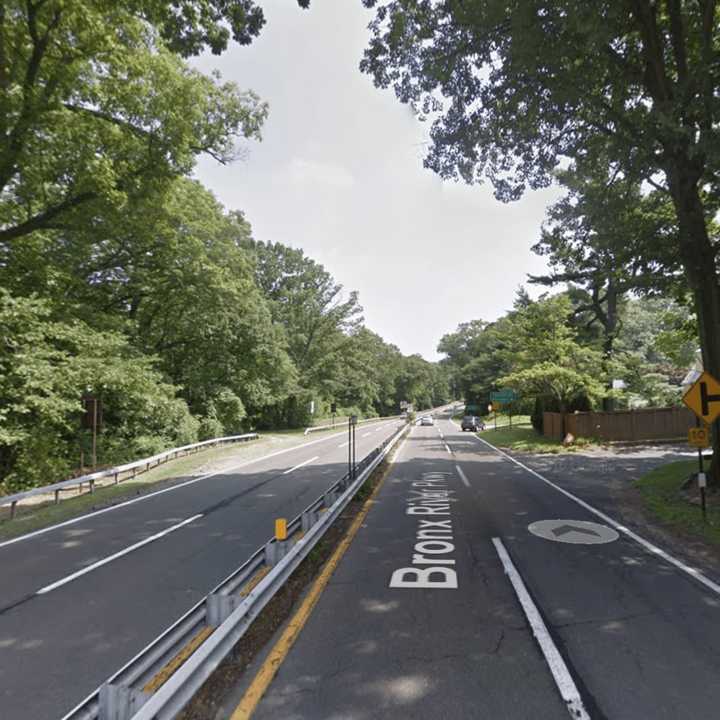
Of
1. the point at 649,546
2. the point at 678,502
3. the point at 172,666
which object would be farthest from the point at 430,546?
the point at 678,502

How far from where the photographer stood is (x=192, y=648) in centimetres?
430

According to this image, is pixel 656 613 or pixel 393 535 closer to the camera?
pixel 656 613

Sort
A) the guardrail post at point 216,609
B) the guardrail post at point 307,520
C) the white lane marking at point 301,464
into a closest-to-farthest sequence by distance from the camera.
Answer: the guardrail post at point 216,609
the guardrail post at point 307,520
the white lane marking at point 301,464

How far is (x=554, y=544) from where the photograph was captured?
300 inches

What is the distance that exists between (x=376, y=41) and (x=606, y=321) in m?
27.5

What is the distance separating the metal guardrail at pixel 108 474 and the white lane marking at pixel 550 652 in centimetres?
Result: 1164

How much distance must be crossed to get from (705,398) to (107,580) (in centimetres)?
1184

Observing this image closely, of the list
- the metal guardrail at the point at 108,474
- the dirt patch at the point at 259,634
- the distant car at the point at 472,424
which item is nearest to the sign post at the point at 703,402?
the dirt patch at the point at 259,634

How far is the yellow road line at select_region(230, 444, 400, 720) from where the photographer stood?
137 inches

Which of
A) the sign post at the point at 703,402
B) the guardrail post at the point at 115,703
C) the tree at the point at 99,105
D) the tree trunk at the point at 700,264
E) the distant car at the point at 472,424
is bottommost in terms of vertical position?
the distant car at the point at 472,424

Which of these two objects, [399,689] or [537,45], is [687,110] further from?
[399,689]

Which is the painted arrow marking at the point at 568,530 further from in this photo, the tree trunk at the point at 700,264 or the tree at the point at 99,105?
the tree at the point at 99,105

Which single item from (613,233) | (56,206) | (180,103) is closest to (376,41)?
(180,103)

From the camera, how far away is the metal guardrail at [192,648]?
265 cm
